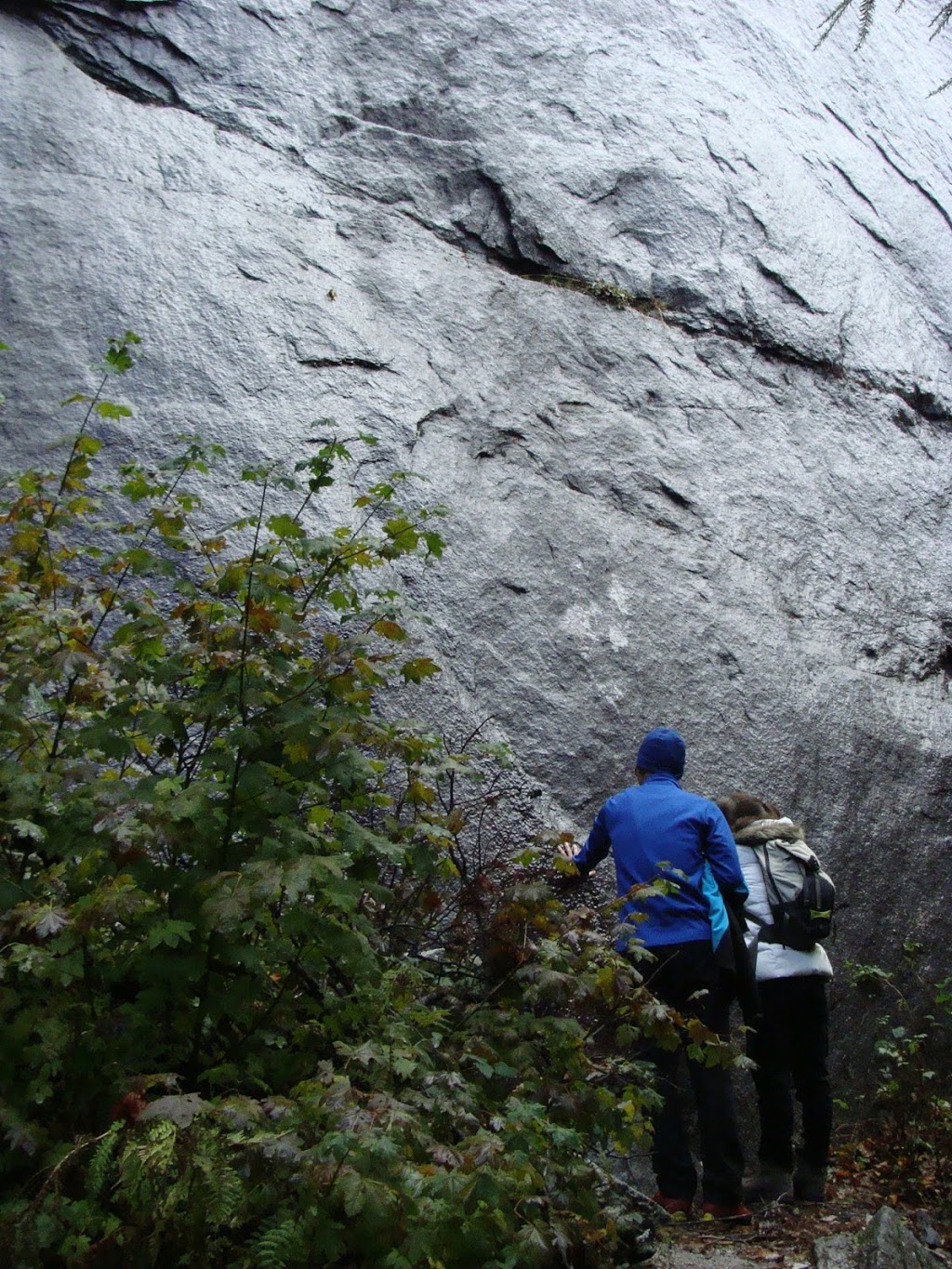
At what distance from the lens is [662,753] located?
5.03 meters

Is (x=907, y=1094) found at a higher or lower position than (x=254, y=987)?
lower

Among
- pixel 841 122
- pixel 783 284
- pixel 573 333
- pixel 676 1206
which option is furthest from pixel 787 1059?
pixel 841 122

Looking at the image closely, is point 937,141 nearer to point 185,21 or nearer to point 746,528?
point 746,528

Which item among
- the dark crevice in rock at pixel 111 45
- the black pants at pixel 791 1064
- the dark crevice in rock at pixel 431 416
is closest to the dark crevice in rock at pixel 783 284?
the dark crevice in rock at pixel 431 416

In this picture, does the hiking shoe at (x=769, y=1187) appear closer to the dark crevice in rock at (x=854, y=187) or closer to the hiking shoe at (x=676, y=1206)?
the hiking shoe at (x=676, y=1206)

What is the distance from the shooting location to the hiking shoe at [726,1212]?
4641 millimetres

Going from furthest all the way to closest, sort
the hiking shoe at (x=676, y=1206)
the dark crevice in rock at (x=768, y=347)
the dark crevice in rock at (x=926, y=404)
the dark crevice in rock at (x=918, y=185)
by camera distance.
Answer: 1. the dark crevice in rock at (x=918, y=185)
2. the dark crevice in rock at (x=926, y=404)
3. the dark crevice in rock at (x=768, y=347)
4. the hiking shoe at (x=676, y=1206)

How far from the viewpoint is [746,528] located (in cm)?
802

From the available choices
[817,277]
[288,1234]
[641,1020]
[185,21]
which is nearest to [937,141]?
[817,277]

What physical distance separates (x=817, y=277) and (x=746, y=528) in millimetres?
3299

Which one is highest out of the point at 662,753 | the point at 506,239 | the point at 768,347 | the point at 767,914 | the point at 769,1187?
the point at 768,347

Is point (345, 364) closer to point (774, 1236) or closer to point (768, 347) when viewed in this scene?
point (768, 347)

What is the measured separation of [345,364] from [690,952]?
15.4 ft

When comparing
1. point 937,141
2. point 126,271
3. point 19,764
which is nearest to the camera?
point 19,764
